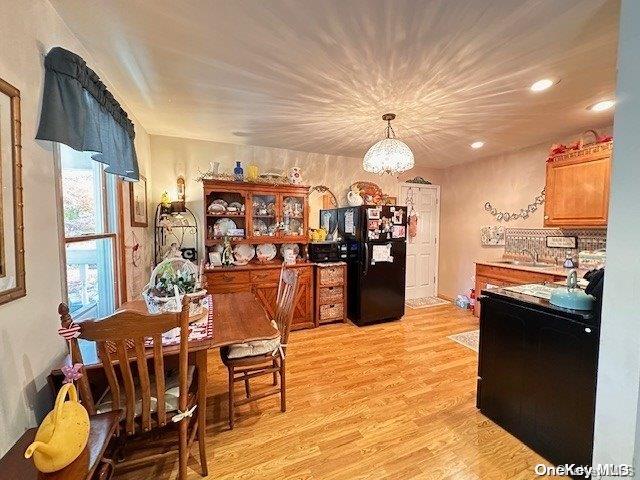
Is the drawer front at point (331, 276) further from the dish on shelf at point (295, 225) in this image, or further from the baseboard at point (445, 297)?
the baseboard at point (445, 297)

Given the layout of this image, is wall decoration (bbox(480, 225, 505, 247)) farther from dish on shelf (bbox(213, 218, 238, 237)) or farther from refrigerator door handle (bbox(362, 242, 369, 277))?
dish on shelf (bbox(213, 218, 238, 237))

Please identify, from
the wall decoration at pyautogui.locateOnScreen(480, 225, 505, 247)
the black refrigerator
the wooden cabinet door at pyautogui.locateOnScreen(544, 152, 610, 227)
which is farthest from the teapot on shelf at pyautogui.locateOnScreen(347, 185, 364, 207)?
the wooden cabinet door at pyautogui.locateOnScreen(544, 152, 610, 227)

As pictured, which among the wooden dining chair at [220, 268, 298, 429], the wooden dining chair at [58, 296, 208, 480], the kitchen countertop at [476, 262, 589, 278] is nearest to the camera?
the wooden dining chair at [58, 296, 208, 480]

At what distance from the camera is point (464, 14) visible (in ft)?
4.54

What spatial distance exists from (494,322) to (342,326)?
2.06m

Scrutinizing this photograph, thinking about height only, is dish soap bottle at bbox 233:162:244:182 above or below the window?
above

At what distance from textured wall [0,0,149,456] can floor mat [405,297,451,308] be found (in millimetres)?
4324

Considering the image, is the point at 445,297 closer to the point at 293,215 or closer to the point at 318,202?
the point at 318,202

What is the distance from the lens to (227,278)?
310 cm

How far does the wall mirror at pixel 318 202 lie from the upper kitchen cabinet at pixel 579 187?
2783 mm

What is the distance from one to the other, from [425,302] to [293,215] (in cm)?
284

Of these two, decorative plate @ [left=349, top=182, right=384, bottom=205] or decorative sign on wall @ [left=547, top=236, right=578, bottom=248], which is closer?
decorative sign on wall @ [left=547, top=236, right=578, bottom=248]

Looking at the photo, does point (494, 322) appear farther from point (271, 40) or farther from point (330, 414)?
point (271, 40)

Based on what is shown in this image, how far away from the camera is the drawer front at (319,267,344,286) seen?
3.53 metres
